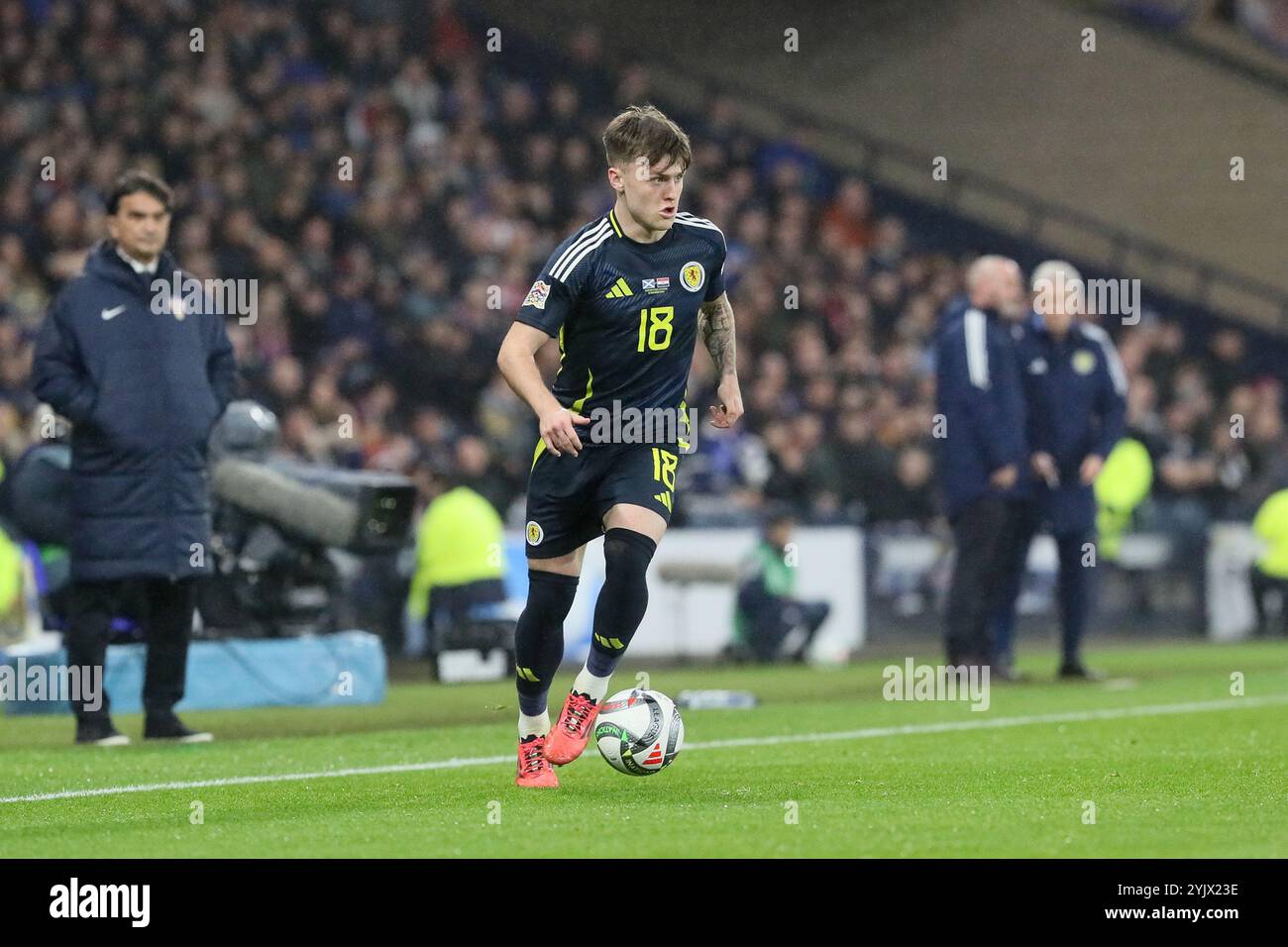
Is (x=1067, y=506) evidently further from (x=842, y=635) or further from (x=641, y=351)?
(x=641, y=351)

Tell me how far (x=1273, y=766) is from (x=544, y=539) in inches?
107

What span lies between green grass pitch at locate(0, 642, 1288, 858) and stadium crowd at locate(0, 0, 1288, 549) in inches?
243

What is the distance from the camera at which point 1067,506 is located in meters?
13.5

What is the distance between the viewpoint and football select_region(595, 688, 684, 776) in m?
7.37

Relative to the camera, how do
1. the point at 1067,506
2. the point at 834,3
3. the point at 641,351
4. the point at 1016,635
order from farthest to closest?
1. the point at 834,3
2. the point at 1016,635
3. the point at 1067,506
4. the point at 641,351

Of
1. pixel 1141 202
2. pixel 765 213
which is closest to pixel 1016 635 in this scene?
pixel 765 213

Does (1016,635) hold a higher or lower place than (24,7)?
lower

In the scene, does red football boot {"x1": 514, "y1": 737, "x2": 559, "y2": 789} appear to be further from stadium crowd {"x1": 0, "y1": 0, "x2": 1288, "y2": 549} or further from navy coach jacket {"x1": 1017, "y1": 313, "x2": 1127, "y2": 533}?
stadium crowd {"x1": 0, "y1": 0, "x2": 1288, "y2": 549}

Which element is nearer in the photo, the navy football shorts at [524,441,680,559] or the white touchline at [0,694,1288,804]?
the navy football shorts at [524,441,680,559]

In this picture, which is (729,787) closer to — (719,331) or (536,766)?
(536,766)

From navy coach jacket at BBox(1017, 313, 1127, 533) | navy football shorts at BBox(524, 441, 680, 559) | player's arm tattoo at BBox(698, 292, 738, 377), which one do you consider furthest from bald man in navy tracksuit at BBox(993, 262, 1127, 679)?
navy football shorts at BBox(524, 441, 680, 559)

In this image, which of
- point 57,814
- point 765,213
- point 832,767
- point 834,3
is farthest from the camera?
point 834,3

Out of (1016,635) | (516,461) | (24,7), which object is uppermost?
(24,7)

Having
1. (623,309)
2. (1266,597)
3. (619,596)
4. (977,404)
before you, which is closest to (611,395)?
(623,309)
